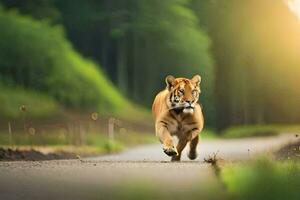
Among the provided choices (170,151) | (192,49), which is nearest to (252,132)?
(192,49)

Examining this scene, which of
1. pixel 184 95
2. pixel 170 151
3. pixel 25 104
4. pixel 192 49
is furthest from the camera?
pixel 192 49

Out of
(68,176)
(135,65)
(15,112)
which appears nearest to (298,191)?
(68,176)

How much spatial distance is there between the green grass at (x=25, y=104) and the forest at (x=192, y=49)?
520 cm

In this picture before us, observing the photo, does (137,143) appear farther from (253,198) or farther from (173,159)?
(253,198)

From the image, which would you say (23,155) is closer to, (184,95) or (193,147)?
(193,147)

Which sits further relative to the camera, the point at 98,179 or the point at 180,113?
the point at 180,113

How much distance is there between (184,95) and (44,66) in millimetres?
36195

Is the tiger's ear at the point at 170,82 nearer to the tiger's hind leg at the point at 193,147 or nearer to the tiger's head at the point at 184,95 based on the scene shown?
the tiger's head at the point at 184,95

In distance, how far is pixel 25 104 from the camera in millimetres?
48406

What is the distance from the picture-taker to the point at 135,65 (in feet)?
209

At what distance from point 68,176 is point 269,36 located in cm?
5083

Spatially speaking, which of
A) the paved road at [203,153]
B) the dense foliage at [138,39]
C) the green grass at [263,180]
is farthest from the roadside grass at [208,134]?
the green grass at [263,180]

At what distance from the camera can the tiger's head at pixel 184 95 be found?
1881 cm

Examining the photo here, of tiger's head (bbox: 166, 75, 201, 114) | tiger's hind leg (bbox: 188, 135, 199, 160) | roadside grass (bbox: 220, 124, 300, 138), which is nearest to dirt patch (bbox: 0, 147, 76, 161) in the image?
tiger's hind leg (bbox: 188, 135, 199, 160)
